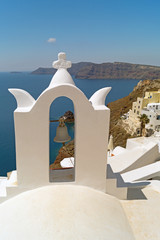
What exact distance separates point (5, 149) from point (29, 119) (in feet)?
114

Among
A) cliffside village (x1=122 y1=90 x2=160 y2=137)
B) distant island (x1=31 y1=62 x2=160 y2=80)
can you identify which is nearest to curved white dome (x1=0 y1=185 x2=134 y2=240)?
cliffside village (x1=122 y1=90 x2=160 y2=137)

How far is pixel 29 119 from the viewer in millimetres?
3783

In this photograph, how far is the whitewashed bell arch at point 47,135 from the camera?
3.76 m

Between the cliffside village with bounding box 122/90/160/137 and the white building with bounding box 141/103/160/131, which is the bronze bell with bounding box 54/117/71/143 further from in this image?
the white building with bounding box 141/103/160/131

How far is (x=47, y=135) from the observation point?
3926mm

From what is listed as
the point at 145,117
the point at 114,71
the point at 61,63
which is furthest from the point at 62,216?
the point at 114,71

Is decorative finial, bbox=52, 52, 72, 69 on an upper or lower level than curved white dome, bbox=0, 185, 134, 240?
upper

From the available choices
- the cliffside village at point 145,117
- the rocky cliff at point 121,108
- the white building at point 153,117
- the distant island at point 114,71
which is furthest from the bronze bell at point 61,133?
the distant island at point 114,71

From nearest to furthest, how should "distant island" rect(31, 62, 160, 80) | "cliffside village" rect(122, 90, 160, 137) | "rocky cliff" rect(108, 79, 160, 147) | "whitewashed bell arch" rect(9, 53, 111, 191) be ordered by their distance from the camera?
"whitewashed bell arch" rect(9, 53, 111, 191), "cliffside village" rect(122, 90, 160, 137), "rocky cliff" rect(108, 79, 160, 147), "distant island" rect(31, 62, 160, 80)

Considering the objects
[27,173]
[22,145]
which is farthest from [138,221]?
[22,145]

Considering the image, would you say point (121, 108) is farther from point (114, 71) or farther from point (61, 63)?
point (114, 71)

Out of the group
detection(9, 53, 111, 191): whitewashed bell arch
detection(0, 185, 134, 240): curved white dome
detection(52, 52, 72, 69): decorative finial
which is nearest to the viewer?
detection(0, 185, 134, 240): curved white dome

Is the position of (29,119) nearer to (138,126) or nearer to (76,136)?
(76,136)

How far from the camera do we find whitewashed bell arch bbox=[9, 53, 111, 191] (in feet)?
12.3
